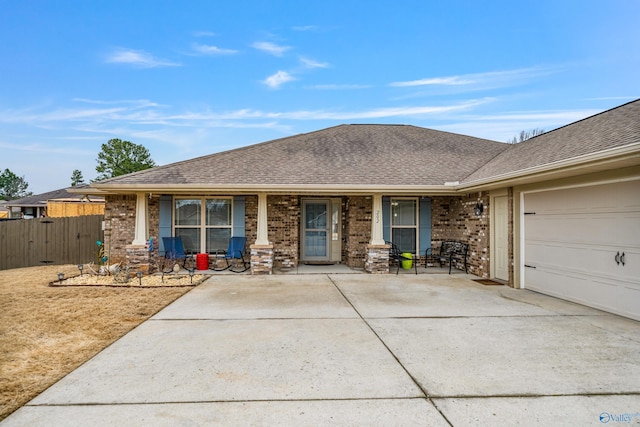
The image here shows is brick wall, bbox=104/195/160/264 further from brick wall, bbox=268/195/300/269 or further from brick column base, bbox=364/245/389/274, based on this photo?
brick column base, bbox=364/245/389/274

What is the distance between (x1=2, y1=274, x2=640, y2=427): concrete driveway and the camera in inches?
105

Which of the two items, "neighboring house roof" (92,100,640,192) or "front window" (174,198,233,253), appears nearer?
"neighboring house roof" (92,100,640,192)

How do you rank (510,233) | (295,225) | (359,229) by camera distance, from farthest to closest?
(359,229)
(295,225)
(510,233)

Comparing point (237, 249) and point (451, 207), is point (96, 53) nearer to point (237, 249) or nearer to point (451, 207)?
point (237, 249)

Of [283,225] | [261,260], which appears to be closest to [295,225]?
[283,225]

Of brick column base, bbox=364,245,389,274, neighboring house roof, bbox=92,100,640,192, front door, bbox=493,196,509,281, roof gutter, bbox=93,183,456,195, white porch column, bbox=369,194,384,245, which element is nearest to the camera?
neighboring house roof, bbox=92,100,640,192

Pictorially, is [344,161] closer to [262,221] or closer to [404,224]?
[404,224]

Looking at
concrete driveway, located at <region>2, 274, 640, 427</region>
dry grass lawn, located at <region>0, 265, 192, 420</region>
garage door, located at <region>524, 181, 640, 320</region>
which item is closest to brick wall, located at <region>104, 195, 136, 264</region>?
dry grass lawn, located at <region>0, 265, 192, 420</region>

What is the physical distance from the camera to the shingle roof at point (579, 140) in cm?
570

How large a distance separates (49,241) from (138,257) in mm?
4455

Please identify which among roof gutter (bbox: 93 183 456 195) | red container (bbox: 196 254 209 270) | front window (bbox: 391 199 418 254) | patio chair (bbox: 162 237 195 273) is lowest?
red container (bbox: 196 254 209 270)

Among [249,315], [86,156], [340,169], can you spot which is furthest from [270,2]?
[86,156]

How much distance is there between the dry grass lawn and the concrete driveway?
8.9 inches

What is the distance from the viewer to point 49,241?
37.0ft
